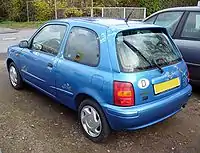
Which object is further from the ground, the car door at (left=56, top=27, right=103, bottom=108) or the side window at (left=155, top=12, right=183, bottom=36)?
the side window at (left=155, top=12, right=183, bottom=36)

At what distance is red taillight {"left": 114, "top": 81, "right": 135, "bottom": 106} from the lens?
3248 millimetres

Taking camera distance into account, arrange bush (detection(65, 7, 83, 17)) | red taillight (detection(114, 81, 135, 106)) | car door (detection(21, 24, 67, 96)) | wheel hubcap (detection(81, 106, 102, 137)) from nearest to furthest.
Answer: red taillight (detection(114, 81, 135, 106))
wheel hubcap (detection(81, 106, 102, 137))
car door (detection(21, 24, 67, 96))
bush (detection(65, 7, 83, 17))

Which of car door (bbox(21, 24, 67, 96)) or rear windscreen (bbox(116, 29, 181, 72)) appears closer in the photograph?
rear windscreen (bbox(116, 29, 181, 72))

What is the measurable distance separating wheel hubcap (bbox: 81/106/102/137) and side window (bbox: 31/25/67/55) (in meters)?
1.05

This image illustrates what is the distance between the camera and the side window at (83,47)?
362 cm

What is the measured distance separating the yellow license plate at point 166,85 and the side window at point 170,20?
206 centimetres

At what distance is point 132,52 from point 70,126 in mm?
1490

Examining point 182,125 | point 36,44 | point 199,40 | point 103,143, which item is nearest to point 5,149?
point 103,143

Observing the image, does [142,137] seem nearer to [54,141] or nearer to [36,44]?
[54,141]

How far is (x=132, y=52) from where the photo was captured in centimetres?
346

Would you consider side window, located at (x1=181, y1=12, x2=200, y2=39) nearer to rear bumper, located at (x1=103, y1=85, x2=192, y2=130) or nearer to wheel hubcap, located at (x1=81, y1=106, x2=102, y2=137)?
rear bumper, located at (x1=103, y1=85, x2=192, y2=130)

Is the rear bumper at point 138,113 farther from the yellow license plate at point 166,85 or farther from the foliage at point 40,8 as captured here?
the foliage at point 40,8

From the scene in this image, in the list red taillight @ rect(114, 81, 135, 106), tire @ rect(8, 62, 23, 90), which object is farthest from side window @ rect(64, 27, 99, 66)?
tire @ rect(8, 62, 23, 90)

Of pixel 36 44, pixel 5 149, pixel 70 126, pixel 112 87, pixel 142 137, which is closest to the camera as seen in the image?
pixel 112 87
